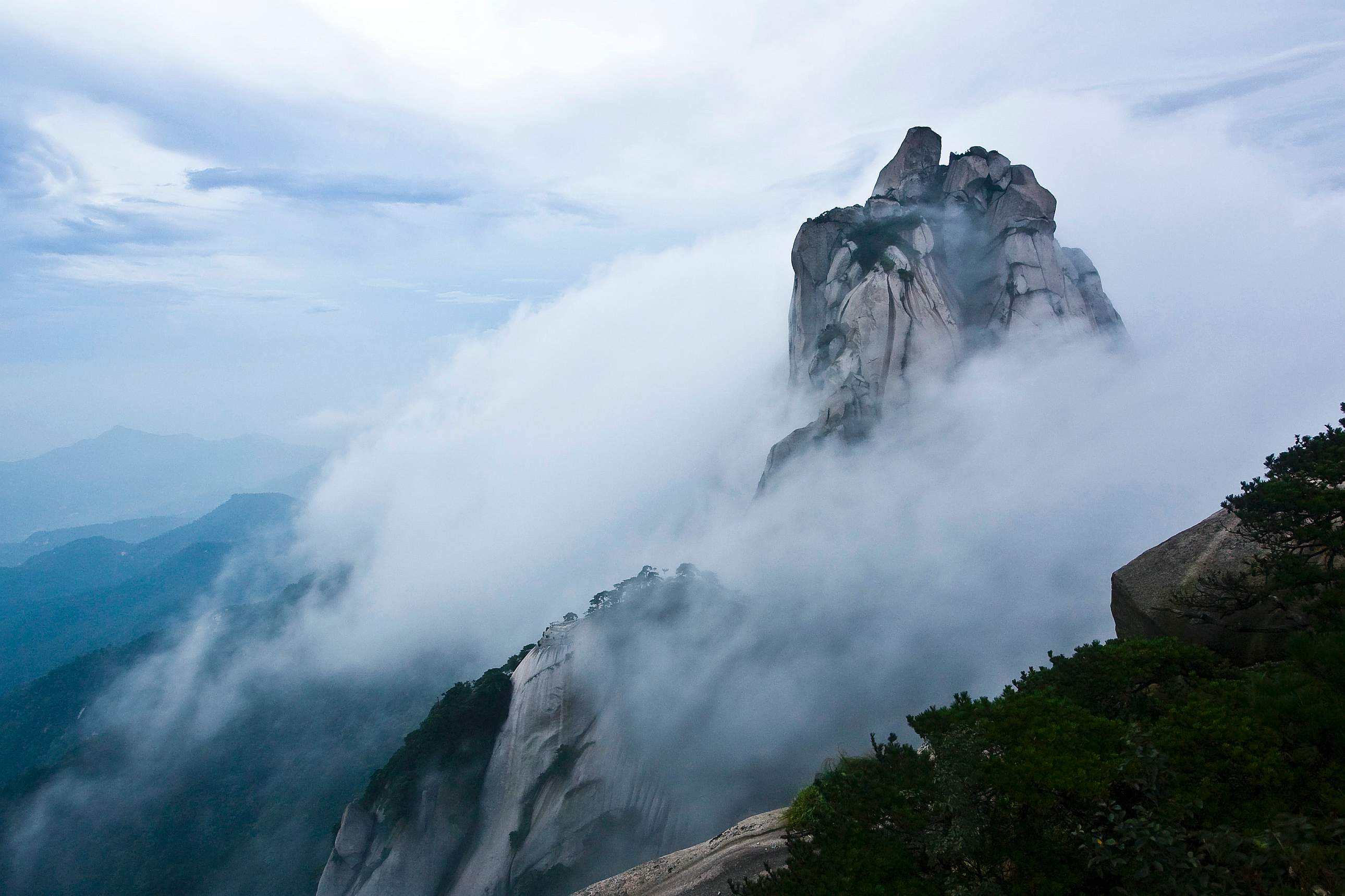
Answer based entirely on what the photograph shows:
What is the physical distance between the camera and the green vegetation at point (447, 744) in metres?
51.3

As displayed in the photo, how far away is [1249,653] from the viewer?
1623 centimetres

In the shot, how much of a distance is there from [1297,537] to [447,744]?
2062 inches

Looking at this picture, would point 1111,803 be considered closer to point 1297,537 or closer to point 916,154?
point 1297,537

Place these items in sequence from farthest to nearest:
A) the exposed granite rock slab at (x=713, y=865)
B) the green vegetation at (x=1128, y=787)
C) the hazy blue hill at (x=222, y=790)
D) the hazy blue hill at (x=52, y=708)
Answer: the hazy blue hill at (x=52, y=708) < the hazy blue hill at (x=222, y=790) < the exposed granite rock slab at (x=713, y=865) < the green vegetation at (x=1128, y=787)

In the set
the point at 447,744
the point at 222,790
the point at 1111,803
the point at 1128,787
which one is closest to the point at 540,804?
the point at 447,744

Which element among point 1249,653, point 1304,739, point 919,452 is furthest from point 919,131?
point 1304,739

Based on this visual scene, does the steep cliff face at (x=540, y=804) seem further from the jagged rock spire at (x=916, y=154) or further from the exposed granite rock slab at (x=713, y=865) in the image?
the jagged rock spire at (x=916, y=154)

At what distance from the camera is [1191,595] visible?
58.1 feet

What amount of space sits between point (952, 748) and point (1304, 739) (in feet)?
17.2

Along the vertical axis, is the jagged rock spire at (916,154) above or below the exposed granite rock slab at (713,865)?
above

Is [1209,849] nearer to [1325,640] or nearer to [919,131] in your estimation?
[1325,640]

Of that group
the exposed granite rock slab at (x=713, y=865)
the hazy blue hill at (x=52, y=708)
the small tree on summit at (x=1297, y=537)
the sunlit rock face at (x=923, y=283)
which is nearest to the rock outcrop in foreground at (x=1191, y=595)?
the small tree on summit at (x=1297, y=537)

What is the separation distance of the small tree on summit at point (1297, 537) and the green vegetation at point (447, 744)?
48.4m

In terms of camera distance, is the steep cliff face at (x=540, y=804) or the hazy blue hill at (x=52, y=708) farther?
the hazy blue hill at (x=52, y=708)
